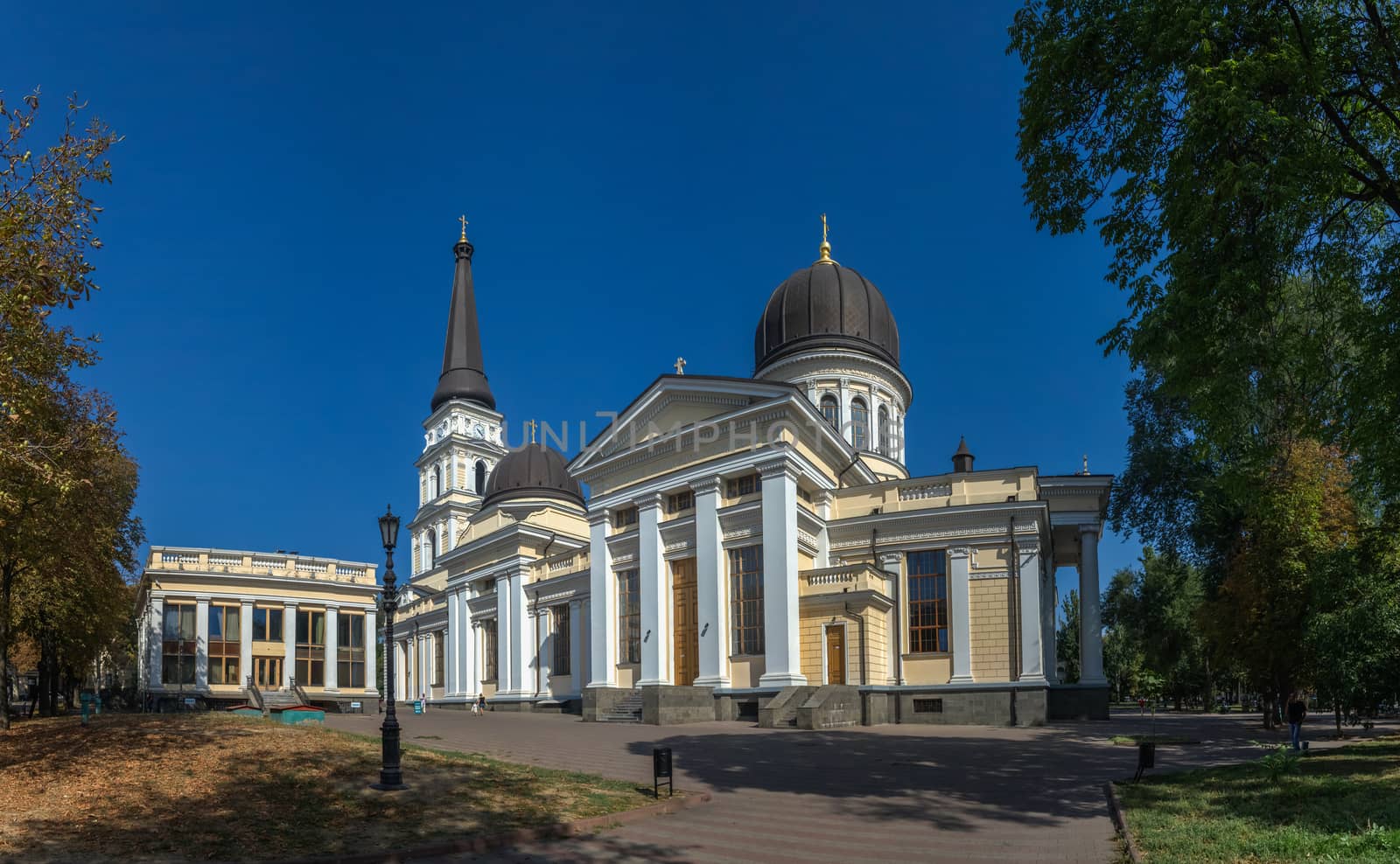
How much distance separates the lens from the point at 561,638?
47.7m

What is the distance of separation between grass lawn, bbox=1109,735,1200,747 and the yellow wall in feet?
25.4

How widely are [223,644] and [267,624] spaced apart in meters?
2.44

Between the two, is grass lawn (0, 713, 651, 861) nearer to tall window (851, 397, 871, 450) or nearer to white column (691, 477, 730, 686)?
white column (691, 477, 730, 686)

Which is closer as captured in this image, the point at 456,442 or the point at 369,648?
the point at 369,648

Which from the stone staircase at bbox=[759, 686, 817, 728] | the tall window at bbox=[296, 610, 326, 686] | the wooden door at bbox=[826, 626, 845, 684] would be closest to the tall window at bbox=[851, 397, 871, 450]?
the wooden door at bbox=[826, 626, 845, 684]

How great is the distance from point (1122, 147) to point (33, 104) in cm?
1646

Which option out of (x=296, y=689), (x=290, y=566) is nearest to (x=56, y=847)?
(x=296, y=689)

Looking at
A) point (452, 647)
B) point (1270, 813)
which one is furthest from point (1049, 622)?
point (452, 647)

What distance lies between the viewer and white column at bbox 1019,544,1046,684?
33.6 m

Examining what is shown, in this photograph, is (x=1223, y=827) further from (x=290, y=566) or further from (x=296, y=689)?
(x=290, y=566)

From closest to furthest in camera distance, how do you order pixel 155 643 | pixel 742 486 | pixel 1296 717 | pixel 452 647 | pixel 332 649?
pixel 1296 717 → pixel 742 486 → pixel 155 643 → pixel 452 647 → pixel 332 649

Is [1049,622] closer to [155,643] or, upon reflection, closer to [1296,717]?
[1296,717]

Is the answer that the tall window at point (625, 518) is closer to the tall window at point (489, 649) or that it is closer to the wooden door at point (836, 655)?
the wooden door at point (836, 655)

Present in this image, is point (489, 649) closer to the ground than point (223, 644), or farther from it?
closer to the ground
